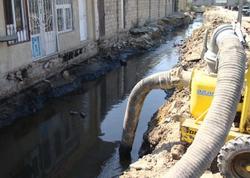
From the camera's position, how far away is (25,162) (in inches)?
347

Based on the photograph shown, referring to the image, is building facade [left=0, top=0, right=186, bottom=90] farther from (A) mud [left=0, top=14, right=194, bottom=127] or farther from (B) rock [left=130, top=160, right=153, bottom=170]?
(B) rock [left=130, top=160, right=153, bottom=170]

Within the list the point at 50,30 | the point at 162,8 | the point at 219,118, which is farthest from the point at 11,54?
the point at 162,8

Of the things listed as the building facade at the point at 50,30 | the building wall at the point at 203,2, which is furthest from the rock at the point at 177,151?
the building wall at the point at 203,2

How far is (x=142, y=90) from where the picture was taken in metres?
7.43

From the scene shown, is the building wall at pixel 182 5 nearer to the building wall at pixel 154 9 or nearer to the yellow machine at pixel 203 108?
the building wall at pixel 154 9

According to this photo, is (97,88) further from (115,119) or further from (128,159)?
(128,159)

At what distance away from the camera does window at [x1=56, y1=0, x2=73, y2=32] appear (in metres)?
15.1

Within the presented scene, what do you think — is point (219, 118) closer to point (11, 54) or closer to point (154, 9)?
point (11, 54)

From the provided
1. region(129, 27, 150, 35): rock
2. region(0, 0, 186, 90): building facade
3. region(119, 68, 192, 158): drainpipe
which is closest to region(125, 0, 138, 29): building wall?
region(129, 27, 150, 35): rock

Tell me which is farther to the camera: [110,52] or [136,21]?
[136,21]

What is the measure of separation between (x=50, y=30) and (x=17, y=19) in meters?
2.24

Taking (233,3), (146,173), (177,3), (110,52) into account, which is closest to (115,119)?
(146,173)

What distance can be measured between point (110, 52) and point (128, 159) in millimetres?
11586

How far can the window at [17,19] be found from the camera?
1175cm
